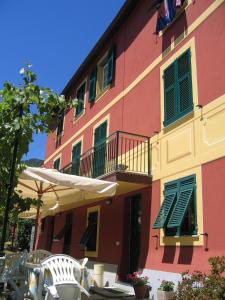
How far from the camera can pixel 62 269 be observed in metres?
6.33

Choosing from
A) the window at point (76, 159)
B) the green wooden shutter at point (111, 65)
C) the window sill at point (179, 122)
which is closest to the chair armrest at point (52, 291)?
the window sill at point (179, 122)

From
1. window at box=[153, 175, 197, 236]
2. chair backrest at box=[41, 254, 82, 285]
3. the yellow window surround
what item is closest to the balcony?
window at box=[153, 175, 197, 236]

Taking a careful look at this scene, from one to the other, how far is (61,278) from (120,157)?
6.25 m

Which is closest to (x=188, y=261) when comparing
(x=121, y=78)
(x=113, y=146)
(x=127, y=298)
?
(x=127, y=298)

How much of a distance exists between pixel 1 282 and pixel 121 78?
8857 mm

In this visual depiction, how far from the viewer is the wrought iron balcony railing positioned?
34.4 feet

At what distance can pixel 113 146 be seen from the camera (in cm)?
1196

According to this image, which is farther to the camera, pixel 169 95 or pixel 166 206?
pixel 169 95

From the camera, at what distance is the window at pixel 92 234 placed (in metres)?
12.9

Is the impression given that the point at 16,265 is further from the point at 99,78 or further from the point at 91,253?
the point at 99,78

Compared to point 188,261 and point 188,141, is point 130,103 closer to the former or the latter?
point 188,141

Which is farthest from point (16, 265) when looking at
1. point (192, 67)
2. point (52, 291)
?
point (192, 67)

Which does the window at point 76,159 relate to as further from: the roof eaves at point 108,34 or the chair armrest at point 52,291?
the chair armrest at point 52,291

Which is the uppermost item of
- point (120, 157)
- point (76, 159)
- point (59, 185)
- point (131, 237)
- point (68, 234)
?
point (76, 159)
